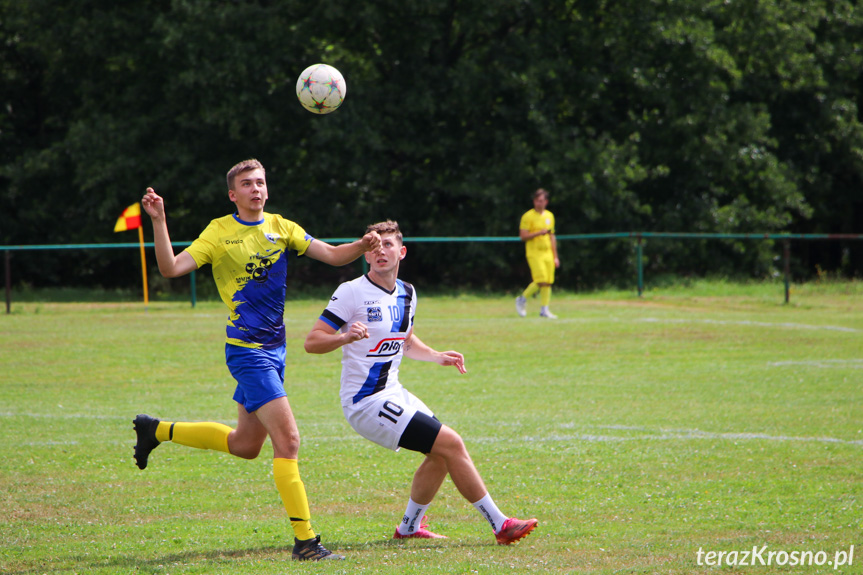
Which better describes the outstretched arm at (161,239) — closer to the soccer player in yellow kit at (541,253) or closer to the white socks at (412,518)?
the white socks at (412,518)

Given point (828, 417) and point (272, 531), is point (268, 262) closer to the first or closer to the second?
point (272, 531)

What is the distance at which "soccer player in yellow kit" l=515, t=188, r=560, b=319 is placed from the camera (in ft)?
57.5

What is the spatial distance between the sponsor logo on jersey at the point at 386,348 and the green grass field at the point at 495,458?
110cm

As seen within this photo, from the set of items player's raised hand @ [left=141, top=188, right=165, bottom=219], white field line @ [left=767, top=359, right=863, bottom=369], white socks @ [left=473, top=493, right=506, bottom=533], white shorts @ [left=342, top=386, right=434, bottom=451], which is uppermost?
player's raised hand @ [left=141, top=188, right=165, bottom=219]

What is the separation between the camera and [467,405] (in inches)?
389

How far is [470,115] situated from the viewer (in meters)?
26.4

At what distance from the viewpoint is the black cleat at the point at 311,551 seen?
4.89 meters

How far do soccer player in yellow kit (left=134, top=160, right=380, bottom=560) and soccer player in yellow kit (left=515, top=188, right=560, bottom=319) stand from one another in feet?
40.2

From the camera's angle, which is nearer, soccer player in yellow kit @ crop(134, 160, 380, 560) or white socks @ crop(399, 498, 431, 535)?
soccer player in yellow kit @ crop(134, 160, 380, 560)

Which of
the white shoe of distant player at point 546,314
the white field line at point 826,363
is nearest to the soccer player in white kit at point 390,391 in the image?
the white field line at point 826,363

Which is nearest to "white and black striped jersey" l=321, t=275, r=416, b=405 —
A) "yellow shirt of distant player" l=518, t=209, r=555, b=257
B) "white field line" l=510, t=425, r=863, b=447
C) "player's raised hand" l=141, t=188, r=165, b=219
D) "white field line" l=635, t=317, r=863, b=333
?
"player's raised hand" l=141, t=188, r=165, b=219

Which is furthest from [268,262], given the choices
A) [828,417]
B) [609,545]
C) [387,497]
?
[828,417]

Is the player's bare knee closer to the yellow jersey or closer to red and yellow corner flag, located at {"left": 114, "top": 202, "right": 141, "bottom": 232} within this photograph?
the yellow jersey

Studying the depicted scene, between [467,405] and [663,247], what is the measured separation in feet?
53.0
